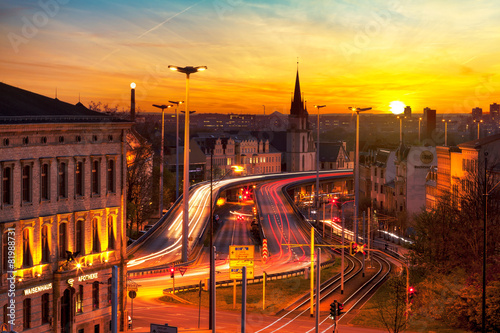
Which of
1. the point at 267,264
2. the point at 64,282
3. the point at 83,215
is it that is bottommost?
the point at 267,264

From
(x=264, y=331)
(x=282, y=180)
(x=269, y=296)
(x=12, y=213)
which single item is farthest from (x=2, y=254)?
(x=282, y=180)

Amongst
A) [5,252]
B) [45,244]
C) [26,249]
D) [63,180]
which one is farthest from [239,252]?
[5,252]

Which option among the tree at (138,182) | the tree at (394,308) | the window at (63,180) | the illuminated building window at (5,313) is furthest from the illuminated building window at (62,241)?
the tree at (138,182)

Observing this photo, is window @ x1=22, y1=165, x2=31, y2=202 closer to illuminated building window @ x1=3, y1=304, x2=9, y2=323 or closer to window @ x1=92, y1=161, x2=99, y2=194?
window @ x1=92, y1=161, x2=99, y2=194

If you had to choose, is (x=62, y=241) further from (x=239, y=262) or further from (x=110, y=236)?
(x=239, y=262)

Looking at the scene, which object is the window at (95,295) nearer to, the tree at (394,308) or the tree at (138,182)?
the tree at (394,308)

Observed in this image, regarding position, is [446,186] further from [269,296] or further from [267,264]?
[269,296]

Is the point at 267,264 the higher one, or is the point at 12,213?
the point at 12,213
